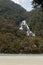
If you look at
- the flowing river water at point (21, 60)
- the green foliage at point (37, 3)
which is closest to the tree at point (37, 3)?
the green foliage at point (37, 3)

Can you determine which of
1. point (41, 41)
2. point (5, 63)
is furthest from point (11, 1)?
point (5, 63)

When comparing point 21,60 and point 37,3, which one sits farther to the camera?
point 21,60

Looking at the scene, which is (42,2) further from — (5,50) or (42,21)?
(42,21)

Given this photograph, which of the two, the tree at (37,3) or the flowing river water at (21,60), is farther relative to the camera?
the flowing river water at (21,60)

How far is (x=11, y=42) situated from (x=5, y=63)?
5380 mm

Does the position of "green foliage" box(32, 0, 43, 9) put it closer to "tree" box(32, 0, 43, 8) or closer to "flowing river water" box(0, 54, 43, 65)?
"tree" box(32, 0, 43, 8)

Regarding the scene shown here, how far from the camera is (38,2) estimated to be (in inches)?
207

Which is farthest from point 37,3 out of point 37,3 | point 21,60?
point 21,60

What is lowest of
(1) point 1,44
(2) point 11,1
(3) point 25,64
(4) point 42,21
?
(3) point 25,64

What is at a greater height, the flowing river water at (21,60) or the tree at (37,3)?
the tree at (37,3)

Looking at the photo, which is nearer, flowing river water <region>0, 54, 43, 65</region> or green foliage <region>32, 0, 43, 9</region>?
green foliage <region>32, 0, 43, 9</region>

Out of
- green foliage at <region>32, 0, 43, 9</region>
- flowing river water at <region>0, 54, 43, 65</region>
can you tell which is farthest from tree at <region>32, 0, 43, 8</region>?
flowing river water at <region>0, 54, 43, 65</region>

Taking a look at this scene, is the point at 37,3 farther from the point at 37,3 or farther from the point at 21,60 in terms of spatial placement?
the point at 21,60

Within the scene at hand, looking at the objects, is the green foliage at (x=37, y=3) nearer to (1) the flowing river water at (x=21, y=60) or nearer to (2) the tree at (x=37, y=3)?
(2) the tree at (x=37, y=3)
